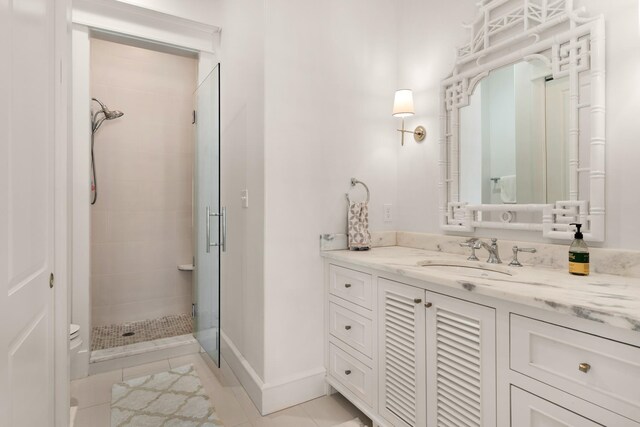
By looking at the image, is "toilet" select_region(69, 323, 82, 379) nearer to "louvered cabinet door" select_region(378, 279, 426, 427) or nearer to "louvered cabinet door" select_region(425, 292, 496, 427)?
"louvered cabinet door" select_region(378, 279, 426, 427)

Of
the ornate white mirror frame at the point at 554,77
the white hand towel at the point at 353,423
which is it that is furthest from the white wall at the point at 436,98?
the white hand towel at the point at 353,423

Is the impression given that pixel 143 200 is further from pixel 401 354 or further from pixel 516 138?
pixel 516 138

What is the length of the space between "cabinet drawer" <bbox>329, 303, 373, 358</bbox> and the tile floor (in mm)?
398

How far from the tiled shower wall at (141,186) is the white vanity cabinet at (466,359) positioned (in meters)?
2.27

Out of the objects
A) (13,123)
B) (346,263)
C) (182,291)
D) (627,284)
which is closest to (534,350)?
(627,284)

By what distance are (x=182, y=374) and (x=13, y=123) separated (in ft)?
6.62

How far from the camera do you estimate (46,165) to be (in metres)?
1.23

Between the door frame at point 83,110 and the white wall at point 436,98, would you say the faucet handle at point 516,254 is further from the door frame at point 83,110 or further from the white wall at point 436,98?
the door frame at point 83,110

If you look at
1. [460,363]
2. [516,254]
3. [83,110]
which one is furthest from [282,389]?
[83,110]

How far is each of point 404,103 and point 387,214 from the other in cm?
73

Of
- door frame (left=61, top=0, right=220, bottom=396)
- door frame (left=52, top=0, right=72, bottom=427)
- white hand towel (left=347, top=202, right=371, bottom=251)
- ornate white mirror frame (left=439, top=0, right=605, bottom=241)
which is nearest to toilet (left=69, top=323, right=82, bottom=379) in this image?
door frame (left=61, top=0, right=220, bottom=396)

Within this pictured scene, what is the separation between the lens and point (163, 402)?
206cm

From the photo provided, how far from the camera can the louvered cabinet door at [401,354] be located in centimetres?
148

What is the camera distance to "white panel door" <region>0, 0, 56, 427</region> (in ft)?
2.78
